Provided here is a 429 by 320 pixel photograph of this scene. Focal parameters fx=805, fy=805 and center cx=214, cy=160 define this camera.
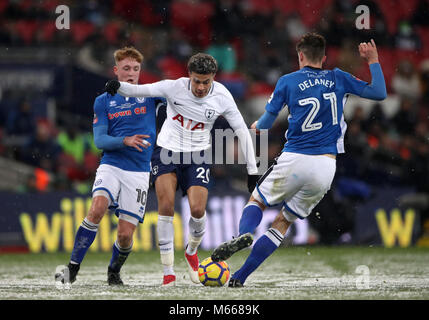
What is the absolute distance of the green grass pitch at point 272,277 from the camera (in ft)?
19.4

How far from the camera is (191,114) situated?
703 cm

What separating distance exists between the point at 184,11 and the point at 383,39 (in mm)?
4590

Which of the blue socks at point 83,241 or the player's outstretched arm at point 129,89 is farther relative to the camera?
the blue socks at point 83,241

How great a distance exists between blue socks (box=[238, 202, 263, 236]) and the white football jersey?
525 mm

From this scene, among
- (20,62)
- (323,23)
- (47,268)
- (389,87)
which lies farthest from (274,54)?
(47,268)

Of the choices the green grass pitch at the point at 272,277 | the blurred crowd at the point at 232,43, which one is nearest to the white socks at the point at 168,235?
the green grass pitch at the point at 272,277

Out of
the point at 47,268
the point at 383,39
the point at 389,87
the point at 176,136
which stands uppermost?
the point at 383,39

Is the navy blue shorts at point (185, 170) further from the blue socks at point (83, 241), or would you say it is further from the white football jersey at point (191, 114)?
the blue socks at point (83, 241)

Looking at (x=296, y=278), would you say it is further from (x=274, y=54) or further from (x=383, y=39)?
(x=383, y=39)

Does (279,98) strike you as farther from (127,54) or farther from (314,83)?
(127,54)

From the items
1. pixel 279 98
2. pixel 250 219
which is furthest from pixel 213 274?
pixel 279 98

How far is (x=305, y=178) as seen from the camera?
631 cm

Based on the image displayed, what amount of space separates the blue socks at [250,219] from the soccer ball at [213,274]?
466 millimetres

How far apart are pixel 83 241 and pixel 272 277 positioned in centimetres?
197
